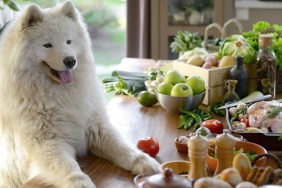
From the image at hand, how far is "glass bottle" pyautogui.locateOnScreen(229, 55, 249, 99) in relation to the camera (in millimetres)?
2287

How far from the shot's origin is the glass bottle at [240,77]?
2.29m

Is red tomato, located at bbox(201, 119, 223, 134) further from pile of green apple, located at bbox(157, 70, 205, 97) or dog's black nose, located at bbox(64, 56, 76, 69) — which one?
dog's black nose, located at bbox(64, 56, 76, 69)

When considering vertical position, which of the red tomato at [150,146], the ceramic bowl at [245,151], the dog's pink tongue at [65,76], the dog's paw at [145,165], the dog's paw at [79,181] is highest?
the dog's pink tongue at [65,76]

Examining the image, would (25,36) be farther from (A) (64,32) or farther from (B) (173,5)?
(B) (173,5)

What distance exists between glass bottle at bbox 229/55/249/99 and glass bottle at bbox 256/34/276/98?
0.23ft

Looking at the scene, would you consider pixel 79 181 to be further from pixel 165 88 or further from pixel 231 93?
pixel 231 93

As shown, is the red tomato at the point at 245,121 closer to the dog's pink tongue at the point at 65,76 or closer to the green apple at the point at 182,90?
the green apple at the point at 182,90

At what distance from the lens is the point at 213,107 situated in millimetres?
2273

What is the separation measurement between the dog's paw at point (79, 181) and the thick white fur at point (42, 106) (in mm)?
177

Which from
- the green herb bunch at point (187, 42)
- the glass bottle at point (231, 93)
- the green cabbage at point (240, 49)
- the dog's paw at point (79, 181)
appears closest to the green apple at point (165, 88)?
the glass bottle at point (231, 93)

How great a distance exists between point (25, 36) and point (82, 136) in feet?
1.45

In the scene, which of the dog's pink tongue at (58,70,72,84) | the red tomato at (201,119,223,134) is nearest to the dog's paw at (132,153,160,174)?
the red tomato at (201,119,223,134)

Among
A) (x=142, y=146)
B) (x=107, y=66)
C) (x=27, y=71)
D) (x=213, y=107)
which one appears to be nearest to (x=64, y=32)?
(x=27, y=71)

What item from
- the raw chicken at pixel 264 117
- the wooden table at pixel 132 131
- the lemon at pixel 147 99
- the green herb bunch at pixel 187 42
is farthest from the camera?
the green herb bunch at pixel 187 42
